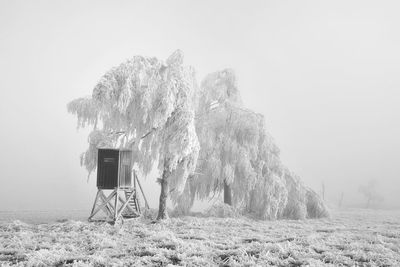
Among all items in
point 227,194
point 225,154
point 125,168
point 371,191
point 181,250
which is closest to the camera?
point 181,250

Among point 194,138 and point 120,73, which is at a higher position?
point 120,73

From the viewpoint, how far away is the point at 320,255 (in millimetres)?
9469

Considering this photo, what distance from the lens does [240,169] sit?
21656 millimetres

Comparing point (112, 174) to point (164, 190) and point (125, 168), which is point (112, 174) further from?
point (164, 190)

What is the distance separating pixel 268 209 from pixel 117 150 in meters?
9.96

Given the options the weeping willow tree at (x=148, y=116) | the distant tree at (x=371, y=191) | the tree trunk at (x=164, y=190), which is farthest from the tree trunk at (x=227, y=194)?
the distant tree at (x=371, y=191)

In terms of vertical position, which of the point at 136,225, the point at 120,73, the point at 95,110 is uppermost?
the point at 120,73

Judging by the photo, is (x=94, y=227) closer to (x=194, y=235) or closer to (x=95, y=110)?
(x=194, y=235)

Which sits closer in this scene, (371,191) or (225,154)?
(225,154)

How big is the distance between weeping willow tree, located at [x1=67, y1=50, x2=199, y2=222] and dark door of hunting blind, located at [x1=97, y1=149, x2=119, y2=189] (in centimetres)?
131

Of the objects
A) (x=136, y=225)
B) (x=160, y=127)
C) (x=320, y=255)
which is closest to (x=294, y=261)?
(x=320, y=255)

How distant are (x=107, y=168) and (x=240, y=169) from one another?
28.2 ft

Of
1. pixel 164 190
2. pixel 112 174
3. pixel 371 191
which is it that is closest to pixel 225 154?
pixel 164 190

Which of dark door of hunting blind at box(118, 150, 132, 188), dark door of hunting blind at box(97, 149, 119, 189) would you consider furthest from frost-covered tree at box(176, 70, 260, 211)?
dark door of hunting blind at box(97, 149, 119, 189)
